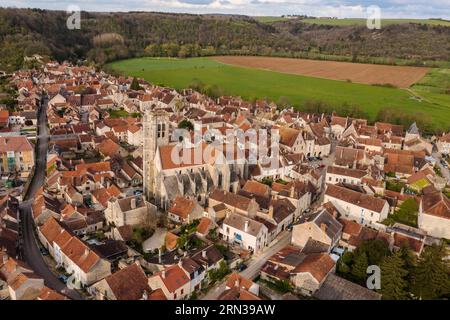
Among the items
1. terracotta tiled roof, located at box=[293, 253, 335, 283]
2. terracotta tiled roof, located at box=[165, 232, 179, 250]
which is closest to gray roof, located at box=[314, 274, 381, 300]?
terracotta tiled roof, located at box=[293, 253, 335, 283]

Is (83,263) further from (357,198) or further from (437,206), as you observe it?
(437,206)

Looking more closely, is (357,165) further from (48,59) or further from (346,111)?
(48,59)

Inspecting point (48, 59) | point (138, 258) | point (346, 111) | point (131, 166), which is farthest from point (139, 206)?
point (48, 59)

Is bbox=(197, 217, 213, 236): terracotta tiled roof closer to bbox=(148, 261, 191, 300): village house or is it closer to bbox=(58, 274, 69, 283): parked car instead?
bbox=(148, 261, 191, 300): village house

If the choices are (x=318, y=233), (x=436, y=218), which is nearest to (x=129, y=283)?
(x=318, y=233)

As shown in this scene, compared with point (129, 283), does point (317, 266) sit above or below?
above

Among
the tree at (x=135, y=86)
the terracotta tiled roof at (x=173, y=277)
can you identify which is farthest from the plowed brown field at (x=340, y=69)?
the terracotta tiled roof at (x=173, y=277)

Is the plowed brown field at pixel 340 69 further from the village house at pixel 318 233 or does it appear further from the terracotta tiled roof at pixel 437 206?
the village house at pixel 318 233
